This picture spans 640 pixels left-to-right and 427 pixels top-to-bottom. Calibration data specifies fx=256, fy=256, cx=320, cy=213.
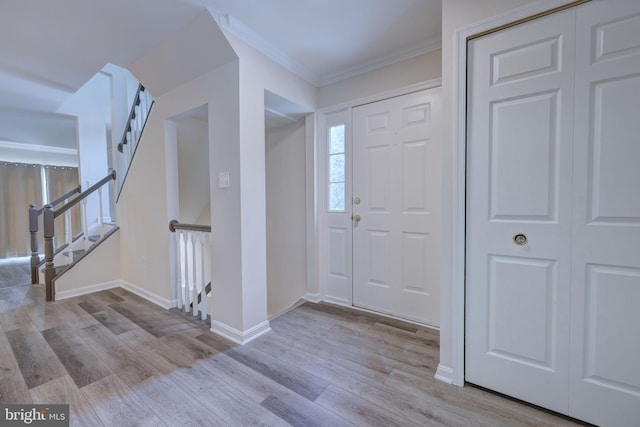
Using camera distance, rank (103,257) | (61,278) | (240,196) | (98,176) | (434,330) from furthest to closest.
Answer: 1. (98,176)
2. (103,257)
3. (61,278)
4. (434,330)
5. (240,196)

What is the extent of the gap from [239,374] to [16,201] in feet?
21.9

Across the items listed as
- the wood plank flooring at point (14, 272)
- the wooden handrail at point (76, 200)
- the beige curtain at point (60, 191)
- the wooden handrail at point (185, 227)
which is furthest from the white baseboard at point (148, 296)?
the beige curtain at point (60, 191)

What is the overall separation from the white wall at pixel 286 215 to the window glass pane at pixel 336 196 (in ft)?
1.08

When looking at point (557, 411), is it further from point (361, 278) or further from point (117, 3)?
point (117, 3)

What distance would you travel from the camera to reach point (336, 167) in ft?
8.79

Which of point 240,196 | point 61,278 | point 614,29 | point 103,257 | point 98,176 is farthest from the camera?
point 98,176

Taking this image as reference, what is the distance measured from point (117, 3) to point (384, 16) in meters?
1.80

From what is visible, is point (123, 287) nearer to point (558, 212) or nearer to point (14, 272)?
point (14, 272)

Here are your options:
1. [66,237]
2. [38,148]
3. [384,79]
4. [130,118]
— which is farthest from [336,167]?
[38,148]

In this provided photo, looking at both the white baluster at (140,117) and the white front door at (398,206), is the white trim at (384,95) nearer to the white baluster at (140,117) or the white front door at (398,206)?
the white front door at (398,206)

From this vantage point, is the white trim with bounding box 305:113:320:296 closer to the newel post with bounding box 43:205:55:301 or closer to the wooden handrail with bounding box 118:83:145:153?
the wooden handrail with bounding box 118:83:145:153

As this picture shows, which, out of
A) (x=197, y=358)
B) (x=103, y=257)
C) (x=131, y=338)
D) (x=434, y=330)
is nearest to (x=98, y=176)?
(x=103, y=257)

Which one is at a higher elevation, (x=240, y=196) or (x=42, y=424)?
(x=240, y=196)

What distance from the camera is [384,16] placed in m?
Answer: 1.81
